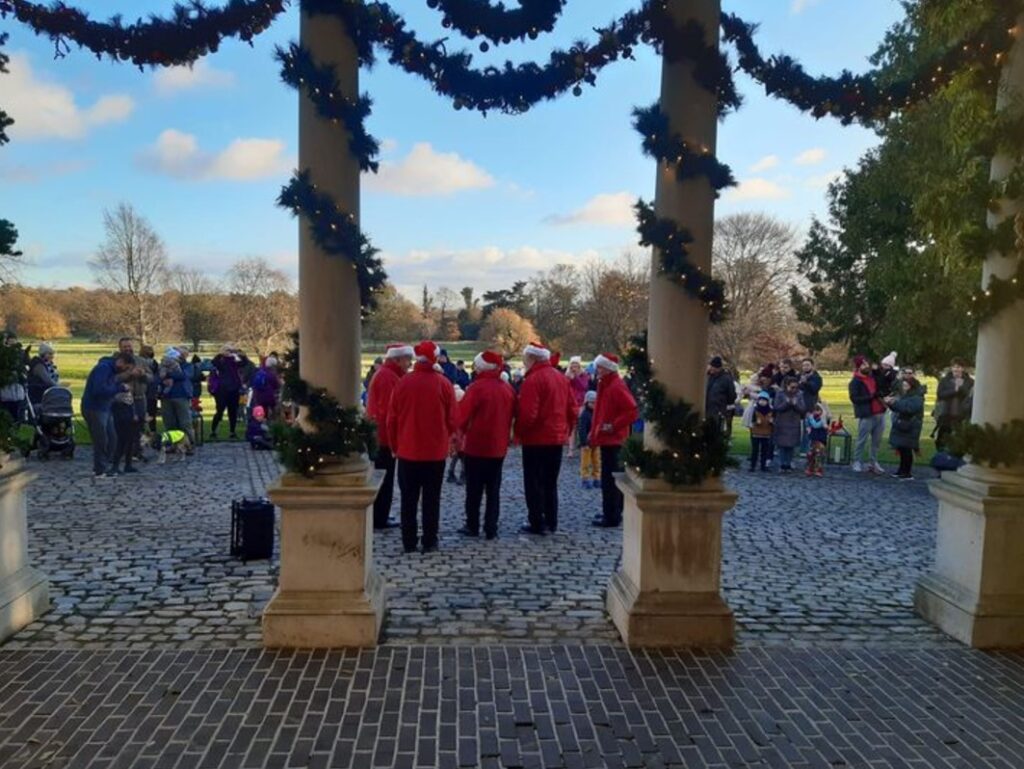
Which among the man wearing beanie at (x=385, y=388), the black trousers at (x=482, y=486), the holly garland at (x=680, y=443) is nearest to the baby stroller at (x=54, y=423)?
the man wearing beanie at (x=385, y=388)

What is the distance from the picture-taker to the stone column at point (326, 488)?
5270 mm

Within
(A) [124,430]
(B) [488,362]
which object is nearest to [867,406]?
(B) [488,362]

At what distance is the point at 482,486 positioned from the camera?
8.77 meters

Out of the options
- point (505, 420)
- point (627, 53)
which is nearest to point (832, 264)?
point (505, 420)

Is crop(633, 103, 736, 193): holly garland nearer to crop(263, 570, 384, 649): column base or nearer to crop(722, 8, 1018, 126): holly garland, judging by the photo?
crop(722, 8, 1018, 126): holly garland

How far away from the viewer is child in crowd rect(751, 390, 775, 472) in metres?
14.1

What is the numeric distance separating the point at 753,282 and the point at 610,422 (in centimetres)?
3530

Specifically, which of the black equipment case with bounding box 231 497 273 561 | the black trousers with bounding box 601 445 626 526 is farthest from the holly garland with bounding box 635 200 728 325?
the black equipment case with bounding box 231 497 273 561

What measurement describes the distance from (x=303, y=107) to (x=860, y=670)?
533 cm

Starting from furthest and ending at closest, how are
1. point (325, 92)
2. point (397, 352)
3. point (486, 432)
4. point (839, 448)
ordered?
point (839, 448)
point (397, 352)
point (486, 432)
point (325, 92)

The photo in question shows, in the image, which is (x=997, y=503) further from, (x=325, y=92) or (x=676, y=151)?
(x=325, y=92)

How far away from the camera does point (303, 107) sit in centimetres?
532

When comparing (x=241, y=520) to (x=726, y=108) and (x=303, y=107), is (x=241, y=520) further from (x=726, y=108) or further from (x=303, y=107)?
(x=726, y=108)

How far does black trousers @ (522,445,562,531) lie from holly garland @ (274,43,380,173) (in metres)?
4.52
